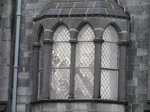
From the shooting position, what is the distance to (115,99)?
1023 inches

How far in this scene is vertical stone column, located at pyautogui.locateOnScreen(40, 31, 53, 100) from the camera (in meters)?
26.1

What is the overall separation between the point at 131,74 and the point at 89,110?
2.15 metres

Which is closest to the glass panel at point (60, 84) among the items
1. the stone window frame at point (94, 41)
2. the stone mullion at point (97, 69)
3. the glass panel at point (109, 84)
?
the stone window frame at point (94, 41)

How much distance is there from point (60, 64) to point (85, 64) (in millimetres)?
956

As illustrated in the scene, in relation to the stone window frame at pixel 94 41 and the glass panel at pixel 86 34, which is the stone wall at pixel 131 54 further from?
the glass panel at pixel 86 34

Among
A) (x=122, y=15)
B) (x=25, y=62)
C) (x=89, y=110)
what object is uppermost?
(x=122, y=15)

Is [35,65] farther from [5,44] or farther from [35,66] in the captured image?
[5,44]

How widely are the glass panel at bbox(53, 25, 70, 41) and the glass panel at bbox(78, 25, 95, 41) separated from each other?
50cm

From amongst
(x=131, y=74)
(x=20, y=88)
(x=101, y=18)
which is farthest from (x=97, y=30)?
(x=20, y=88)

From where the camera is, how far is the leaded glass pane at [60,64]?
26016 millimetres

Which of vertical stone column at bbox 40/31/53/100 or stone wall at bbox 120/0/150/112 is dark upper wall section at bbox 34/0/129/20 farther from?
vertical stone column at bbox 40/31/53/100

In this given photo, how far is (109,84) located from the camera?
85.1ft

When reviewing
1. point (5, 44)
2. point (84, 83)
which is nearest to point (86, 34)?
point (84, 83)

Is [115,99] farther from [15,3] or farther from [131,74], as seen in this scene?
[15,3]
